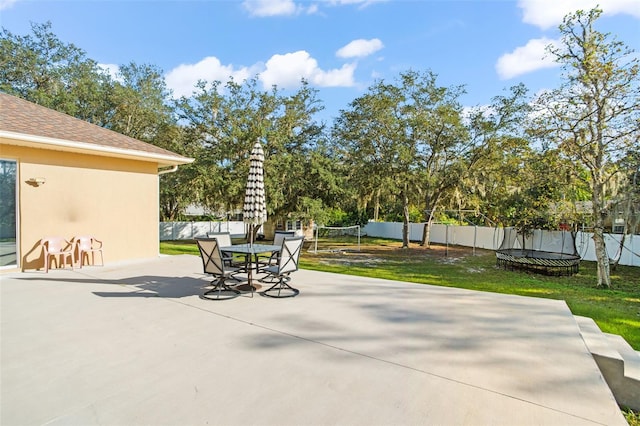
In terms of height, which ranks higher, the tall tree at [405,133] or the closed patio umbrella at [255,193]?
the tall tree at [405,133]

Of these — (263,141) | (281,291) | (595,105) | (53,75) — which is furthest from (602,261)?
(53,75)

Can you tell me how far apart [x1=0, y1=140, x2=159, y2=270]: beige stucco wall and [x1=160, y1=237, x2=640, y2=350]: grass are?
Answer: 479 cm

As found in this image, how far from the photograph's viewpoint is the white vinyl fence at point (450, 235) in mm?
12898

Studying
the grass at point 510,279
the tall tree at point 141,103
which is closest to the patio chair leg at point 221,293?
the grass at point 510,279

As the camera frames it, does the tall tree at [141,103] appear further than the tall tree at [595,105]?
Yes

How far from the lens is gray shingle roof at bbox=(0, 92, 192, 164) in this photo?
6.82 m

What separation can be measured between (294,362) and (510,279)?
902 centimetres

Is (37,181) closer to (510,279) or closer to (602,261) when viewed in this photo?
(510,279)

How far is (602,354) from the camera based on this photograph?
3.21m

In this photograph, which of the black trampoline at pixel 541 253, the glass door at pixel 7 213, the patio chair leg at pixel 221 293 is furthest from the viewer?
the black trampoline at pixel 541 253

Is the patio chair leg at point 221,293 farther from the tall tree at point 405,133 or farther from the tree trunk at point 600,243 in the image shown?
the tall tree at point 405,133

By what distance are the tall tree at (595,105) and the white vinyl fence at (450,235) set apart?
4680mm

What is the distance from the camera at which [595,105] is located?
9039mm

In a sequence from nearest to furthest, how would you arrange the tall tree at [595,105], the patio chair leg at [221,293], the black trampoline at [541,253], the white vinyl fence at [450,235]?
the patio chair leg at [221,293], the tall tree at [595,105], the black trampoline at [541,253], the white vinyl fence at [450,235]
